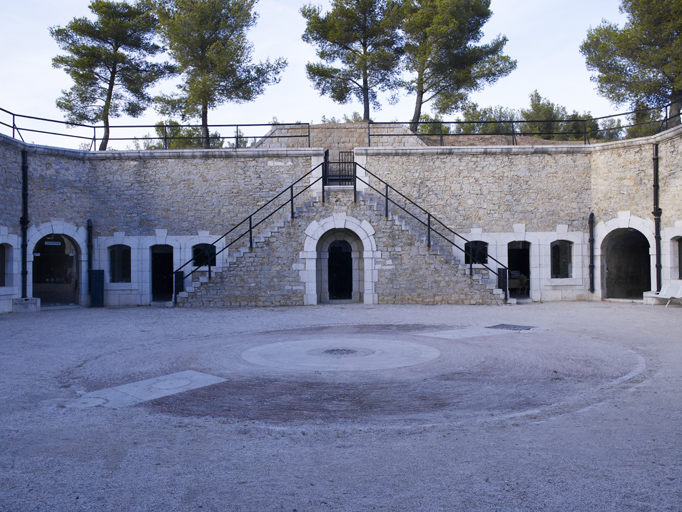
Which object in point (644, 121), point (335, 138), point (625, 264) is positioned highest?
point (644, 121)

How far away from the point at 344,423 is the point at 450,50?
2343 centimetres

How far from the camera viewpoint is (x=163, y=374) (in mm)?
6379

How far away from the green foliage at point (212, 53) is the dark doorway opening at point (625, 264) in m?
16.3

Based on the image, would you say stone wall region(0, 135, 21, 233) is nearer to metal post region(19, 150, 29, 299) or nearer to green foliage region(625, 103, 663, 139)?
metal post region(19, 150, 29, 299)

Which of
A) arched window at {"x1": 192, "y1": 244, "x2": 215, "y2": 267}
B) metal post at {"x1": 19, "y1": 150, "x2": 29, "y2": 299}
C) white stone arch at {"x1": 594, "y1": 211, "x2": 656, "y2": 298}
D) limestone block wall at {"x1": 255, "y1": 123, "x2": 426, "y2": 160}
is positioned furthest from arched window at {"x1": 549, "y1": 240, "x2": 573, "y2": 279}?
metal post at {"x1": 19, "y1": 150, "x2": 29, "y2": 299}

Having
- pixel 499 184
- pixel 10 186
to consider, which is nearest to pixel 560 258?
pixel 499 184

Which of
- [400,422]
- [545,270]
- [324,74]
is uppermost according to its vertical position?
[324,74]

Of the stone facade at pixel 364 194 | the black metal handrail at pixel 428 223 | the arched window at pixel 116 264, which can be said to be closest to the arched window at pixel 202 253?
the stone facade at pixel 364 194

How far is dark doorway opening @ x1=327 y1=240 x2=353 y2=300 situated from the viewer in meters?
18.4

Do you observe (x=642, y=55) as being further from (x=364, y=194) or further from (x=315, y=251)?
(x=315, y=251)

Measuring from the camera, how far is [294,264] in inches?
627

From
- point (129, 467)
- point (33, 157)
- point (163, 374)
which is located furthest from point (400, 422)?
point (33, 157)

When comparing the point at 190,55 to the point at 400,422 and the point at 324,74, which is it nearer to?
the point at 324,74

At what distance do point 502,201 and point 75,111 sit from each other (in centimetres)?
2011
